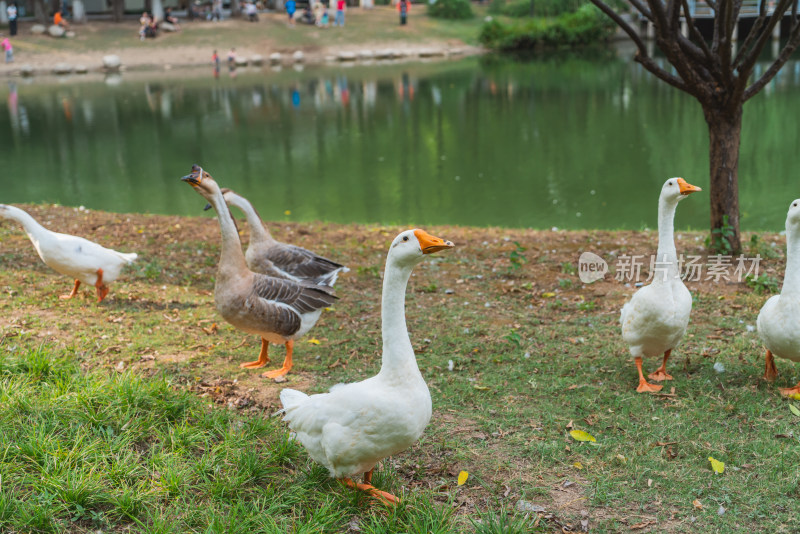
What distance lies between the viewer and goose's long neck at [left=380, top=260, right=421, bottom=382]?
3395 millimetres

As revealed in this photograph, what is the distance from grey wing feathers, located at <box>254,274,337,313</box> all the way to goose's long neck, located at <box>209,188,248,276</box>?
0.68ft

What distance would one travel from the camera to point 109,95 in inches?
1077

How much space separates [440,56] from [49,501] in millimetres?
36799

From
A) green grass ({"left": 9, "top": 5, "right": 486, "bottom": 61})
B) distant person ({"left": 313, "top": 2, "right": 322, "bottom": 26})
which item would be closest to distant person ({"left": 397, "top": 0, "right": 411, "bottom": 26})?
green grass ({"left": 9, "top": 5, "right": 486, "bottom": 61})

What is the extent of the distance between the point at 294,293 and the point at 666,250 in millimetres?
2804

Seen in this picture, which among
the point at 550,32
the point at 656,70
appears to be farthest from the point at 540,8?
the point at 656,70

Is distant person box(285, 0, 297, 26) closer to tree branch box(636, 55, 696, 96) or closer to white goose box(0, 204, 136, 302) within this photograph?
tree branch box(636, 55, 696, 96)

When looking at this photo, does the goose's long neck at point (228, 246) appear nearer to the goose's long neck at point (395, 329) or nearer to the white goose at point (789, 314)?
the goose's long neck at point (395, 329)

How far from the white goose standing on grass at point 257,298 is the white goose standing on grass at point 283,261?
25.3 inches

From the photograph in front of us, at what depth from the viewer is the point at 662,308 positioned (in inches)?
185

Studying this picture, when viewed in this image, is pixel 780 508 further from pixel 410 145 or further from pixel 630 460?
pixel 410 145

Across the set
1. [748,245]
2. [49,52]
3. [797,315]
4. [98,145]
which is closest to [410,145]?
[98,145]

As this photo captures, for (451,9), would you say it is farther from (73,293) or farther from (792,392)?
(792,392)

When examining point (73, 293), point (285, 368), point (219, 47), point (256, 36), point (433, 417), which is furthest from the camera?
point (256, 36)
